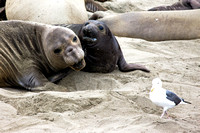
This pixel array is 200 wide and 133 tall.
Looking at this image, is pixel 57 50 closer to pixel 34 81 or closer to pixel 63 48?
pixel 63 48

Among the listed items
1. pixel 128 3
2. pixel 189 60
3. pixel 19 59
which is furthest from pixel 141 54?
pixel 128 3

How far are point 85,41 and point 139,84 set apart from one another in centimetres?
99

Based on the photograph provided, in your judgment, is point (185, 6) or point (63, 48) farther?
point (185, 6)

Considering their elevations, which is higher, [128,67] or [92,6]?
[128,67]

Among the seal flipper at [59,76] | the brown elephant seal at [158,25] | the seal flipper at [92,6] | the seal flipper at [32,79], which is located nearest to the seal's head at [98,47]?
the seal flipper at [59,76]

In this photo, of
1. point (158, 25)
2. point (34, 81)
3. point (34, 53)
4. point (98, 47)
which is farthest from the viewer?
point (158, 25)

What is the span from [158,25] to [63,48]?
3.15 metres

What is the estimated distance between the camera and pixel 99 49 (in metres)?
4.90

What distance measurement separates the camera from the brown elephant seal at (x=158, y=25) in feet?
23.2

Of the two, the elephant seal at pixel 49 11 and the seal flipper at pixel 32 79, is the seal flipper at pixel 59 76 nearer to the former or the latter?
the seal flipper at pixel 32 79

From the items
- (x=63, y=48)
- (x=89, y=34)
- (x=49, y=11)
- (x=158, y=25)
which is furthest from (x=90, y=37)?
(x=158, y=25)

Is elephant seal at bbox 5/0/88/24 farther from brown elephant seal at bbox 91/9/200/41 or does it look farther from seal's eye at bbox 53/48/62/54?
seal's eye at bbox 53/48/62/54

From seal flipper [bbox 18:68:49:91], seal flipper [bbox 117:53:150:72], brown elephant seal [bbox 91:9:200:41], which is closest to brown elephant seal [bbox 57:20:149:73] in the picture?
seal flipper [bbox 117:53:150:72]

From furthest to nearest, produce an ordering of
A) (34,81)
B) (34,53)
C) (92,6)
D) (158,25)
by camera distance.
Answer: (92,6) < (158,25) < (34,53) < (34,81)
